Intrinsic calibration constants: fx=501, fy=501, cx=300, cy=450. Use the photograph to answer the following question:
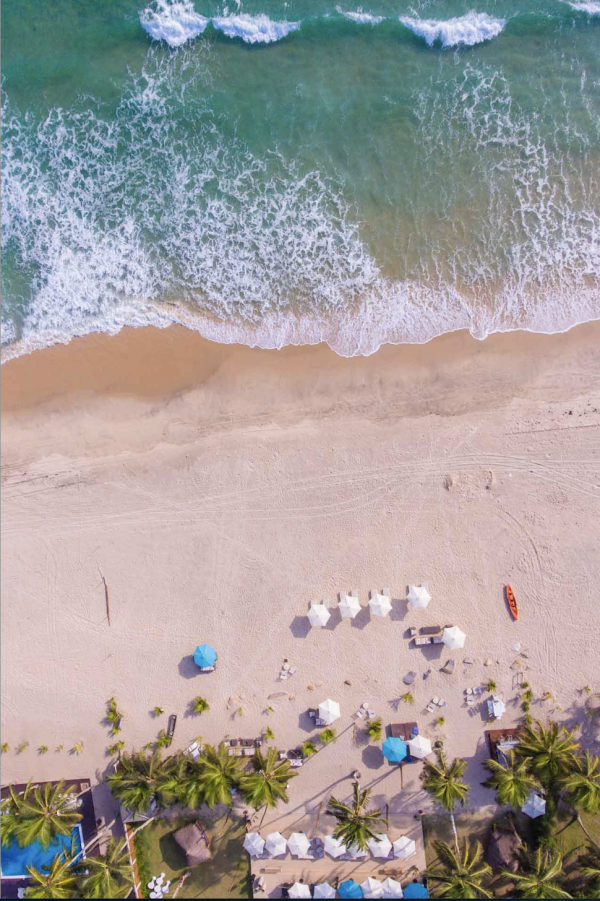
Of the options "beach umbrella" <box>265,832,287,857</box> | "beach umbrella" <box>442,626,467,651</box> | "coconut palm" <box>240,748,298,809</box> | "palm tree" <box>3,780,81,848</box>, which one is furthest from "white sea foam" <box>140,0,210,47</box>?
"beach umbrella" <box>265,832,287,857</box>

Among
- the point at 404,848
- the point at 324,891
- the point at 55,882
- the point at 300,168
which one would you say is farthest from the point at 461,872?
the point at 300,168

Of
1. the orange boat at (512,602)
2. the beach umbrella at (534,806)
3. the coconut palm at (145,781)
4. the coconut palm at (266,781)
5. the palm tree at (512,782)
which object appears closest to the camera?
the palm tree at (512,782)

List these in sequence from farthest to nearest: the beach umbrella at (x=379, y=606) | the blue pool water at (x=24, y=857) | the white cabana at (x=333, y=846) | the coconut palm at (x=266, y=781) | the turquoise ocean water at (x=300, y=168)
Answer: the turquoise ocean water at (x=300, y=168) < the beach umbrella at (x=379, y=606) < the blue pool water at (x=24, y=857) < the white cabana at (x=333, y=846) < the coconut palm at (x=266, y=781)

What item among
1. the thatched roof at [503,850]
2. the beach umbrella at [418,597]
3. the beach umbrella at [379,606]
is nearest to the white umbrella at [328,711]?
the beach umbrella at [379,606]

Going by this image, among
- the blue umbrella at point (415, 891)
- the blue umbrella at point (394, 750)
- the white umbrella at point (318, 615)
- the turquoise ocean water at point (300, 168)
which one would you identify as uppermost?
the turquoise ocean water at point (300, 168)

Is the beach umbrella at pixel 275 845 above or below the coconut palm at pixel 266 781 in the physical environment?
below

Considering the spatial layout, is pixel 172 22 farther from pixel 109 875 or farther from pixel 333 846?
pixel 333 846

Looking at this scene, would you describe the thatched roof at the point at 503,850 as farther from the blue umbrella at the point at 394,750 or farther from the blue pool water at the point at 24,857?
the blue pool water at the point at 24,857
